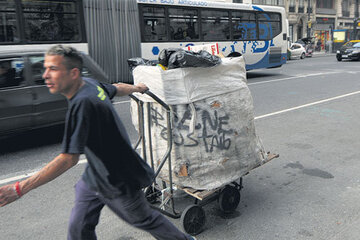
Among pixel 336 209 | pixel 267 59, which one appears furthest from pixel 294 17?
pixel 336 209

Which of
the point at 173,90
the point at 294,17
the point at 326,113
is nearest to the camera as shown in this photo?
the point at 173,90

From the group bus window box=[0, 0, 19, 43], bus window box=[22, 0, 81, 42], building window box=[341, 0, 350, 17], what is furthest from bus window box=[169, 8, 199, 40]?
building window box=[341, 0, 350, 17]

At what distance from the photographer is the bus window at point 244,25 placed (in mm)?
14227

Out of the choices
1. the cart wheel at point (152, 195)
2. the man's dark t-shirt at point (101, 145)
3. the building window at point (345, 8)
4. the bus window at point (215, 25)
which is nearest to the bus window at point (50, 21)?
the bus window at point (215, 25)

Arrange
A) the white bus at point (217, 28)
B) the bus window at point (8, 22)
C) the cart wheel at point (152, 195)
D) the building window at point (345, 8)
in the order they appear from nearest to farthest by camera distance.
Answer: the cart wheel at point (152, 195) → the bus window at point (8, 22) → the white bus at point (217, 28) → the building window at point (345, 8)

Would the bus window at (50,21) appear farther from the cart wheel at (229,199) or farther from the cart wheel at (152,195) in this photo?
the cart wheel at (229,199)

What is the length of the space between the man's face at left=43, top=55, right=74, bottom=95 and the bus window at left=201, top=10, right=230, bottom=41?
38.3ft

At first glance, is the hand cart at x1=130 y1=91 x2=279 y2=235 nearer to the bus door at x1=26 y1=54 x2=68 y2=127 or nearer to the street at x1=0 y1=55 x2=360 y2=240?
the street at x1=0 y1=55 x2=360 y2=240

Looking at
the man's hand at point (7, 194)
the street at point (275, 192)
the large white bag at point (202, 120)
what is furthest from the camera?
the street at point (275, 192)

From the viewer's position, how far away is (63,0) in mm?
9828

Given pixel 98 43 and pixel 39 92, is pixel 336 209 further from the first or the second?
pixel 98 43

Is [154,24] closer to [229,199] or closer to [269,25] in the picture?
[269,25]

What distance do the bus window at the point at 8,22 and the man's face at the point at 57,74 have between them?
26.0 ft

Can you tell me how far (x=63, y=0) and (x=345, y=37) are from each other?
31.0 m
